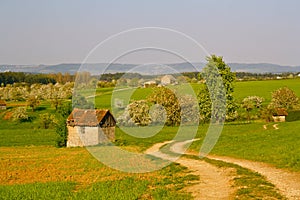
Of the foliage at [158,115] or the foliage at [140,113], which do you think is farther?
the foliage at [140,113]

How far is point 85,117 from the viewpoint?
184 feet

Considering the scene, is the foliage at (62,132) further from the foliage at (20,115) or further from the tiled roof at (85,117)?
the foliage at (20,115)

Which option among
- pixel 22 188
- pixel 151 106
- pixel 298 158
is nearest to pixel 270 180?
pixel 298 158

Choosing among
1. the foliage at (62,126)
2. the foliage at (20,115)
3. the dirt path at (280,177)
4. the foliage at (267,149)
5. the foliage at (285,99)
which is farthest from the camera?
the foliage at (20,115)

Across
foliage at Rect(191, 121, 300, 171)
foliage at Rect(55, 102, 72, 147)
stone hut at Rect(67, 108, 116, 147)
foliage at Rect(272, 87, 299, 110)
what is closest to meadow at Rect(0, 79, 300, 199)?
foliage at Rect(191, 121, 300, 171)

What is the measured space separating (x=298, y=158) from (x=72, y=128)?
1432 inches

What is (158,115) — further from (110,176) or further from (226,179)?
(226,179)

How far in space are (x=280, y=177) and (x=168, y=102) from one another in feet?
185

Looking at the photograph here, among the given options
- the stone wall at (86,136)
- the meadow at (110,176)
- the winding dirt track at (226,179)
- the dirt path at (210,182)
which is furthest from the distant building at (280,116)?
the dirt path at (210,182)

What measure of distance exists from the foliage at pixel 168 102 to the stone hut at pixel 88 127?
19140 mm

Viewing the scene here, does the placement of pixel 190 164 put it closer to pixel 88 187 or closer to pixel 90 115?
pixel 88 187

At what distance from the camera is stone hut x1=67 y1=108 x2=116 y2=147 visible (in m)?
55.2

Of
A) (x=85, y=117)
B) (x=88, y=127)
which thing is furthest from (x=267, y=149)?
(x=85, y=117)

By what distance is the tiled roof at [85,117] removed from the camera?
55.2 metres
